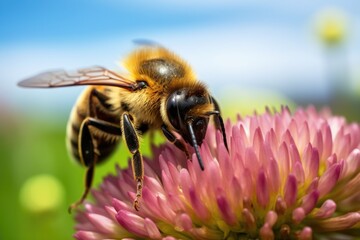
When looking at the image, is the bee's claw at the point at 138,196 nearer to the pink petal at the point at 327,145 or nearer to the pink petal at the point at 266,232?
the pink petal at the point at 266,232

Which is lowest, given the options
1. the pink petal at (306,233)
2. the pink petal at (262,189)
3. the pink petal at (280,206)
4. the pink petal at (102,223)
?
the pink petal at (102,223)

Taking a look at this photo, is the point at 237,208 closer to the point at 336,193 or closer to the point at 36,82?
the point at 336,193

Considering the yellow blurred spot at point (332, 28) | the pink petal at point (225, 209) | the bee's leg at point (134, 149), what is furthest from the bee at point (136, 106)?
the yellow blurred spot at point (332, 28)

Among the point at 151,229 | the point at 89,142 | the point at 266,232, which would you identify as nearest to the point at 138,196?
the point at 151,229

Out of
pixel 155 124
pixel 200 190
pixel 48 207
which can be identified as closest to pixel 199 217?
pixel 200 190

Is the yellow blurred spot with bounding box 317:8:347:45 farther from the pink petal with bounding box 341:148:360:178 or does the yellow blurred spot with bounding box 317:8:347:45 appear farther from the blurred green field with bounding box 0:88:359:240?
the pink petal with bounding box 341:148:360:178

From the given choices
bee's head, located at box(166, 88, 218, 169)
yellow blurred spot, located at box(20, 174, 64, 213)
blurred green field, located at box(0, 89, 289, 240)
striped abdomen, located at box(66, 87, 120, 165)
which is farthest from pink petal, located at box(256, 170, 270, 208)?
yellow blurred spot, located at box(20, 174, 64, 213)
